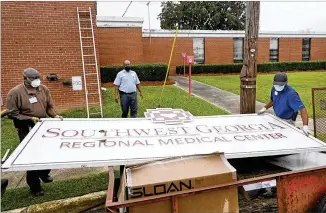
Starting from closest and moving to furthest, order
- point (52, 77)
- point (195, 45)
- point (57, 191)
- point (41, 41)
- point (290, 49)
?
point (57, 191) → point (41, 41) → point (52, 77) → point (195, 45) → point (290, 49)

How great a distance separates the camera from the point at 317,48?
3200 centimetres

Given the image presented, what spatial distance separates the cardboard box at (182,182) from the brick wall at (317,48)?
3345 cm

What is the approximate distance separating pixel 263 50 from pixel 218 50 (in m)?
5.01

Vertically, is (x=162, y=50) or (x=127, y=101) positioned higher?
(x=162, y=50)

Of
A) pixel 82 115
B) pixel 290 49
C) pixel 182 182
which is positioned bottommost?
pixel 82 115

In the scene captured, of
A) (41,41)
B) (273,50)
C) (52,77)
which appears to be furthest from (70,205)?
(273,50)

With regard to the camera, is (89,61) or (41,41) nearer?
(41,41)

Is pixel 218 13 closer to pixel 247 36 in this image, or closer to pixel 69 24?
pixel 69 24

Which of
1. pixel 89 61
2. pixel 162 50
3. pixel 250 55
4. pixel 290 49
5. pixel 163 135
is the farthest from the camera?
pixel 290 49

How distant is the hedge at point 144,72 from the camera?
18625 mm

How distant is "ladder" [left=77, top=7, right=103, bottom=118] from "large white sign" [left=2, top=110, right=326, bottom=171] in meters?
5.67

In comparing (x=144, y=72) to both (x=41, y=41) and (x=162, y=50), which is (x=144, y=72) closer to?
(x=162, y=50)

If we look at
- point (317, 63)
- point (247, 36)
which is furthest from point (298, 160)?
point (317, 63)

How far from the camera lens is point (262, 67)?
2700 centimetres
